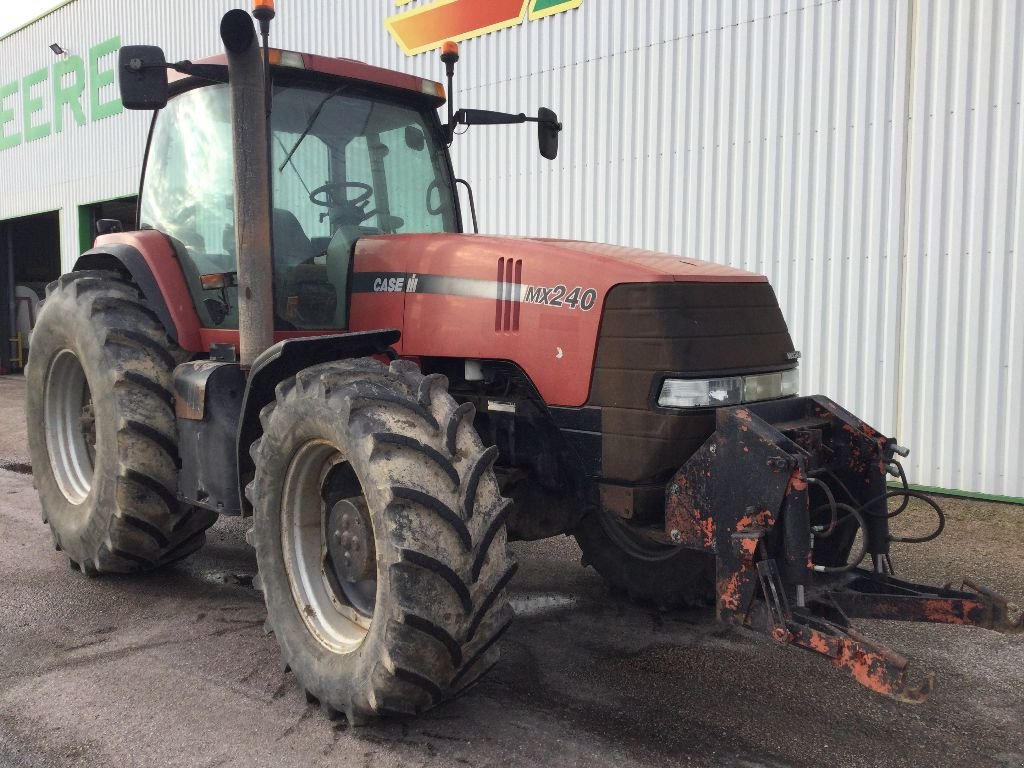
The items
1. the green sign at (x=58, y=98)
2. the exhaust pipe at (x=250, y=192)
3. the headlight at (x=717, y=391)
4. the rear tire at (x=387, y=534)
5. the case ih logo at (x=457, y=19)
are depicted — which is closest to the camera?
the rear tire at (x=387, y=534)

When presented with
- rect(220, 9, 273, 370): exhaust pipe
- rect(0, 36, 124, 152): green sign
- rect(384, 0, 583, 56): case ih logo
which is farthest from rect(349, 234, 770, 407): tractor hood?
rect(0, 36, 124, 152): green sign

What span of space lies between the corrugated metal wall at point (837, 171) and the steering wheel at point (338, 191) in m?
4.21

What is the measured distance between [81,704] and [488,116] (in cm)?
317

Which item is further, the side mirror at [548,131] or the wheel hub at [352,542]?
the side mirror at [548,131]

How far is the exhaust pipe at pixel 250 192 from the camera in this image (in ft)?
11.5

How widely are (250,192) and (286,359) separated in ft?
2.24

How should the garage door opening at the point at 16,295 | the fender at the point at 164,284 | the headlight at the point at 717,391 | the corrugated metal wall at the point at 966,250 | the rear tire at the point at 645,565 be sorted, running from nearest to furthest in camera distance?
the headlight at the point at 717,391 → the rear tire at the point at 645,565 → the fender at the point at 164,284 → the corrugated metal wall at the point at 966,250 → the garage door opening at the point at 16,295

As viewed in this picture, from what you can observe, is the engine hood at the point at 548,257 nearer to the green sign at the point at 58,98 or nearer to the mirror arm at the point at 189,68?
the mirror arm at the point at 189,68

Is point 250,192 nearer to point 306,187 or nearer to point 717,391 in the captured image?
point 306,187

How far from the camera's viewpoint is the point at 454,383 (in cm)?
386

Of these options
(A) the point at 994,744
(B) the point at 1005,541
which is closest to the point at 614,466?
(A) the point at 994,744

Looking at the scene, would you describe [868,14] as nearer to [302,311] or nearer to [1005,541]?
[1005,541]

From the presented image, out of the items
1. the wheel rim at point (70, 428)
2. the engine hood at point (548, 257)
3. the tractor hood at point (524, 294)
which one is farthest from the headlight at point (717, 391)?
the wheel rim at point (70, 428)

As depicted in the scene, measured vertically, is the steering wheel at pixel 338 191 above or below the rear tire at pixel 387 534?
A: above
